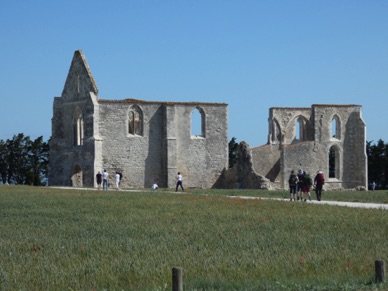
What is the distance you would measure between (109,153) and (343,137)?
1718 centimetres

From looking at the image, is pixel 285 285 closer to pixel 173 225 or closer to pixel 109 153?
pixel 173 225

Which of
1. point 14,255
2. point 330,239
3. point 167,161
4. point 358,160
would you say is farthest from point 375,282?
point 358,160

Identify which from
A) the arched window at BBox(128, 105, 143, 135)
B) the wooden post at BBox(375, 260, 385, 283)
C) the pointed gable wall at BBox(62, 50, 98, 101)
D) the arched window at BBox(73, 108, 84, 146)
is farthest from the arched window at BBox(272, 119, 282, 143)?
the wooden post at BBox(375, 260, 385, 283)

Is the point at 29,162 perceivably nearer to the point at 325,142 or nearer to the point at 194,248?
the point at 325,142

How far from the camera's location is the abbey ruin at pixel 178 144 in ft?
164

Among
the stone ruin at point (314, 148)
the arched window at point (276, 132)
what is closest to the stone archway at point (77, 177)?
the stone ruin at point (314, 148)

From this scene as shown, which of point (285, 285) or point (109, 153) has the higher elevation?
point (109, 153)

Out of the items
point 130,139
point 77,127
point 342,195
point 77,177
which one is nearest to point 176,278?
point 342,195

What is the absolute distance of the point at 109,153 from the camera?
4997 centimetres

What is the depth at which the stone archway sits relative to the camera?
168ft

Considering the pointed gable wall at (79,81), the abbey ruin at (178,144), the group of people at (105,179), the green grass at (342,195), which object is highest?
the pointed gable wall at (79,81)

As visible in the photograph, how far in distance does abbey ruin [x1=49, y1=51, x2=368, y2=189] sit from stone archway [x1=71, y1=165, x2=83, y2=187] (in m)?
0.09

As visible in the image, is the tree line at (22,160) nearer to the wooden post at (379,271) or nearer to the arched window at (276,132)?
the arched window at (276,132)

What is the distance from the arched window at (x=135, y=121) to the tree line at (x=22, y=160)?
832 inches
